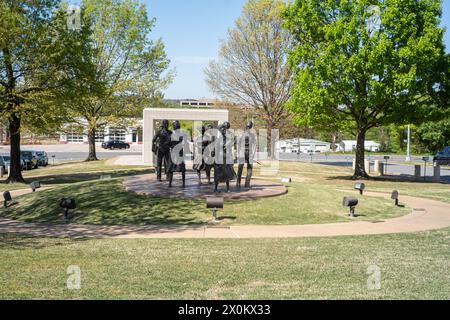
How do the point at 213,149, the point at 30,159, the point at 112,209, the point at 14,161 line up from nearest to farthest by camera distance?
the point at 112,209
the point at 213,149
the point at 14,161
the point at 30,159

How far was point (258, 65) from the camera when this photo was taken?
41375mm

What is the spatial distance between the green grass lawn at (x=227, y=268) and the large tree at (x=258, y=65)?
3211 centimetres

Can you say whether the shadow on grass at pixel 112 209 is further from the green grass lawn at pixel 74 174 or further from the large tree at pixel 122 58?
the large tree at pixel 122 58

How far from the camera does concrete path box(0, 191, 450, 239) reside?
11062mm

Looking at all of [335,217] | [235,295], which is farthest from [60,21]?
[235,295]

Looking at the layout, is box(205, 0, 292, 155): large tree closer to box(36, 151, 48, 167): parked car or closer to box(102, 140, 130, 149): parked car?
box(36, 151, 48, 167): parked car

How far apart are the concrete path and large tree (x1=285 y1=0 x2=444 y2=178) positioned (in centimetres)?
1310

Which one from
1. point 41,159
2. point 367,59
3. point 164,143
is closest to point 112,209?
point 164,143

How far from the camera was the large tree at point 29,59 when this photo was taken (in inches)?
901

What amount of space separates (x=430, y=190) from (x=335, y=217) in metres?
12.1

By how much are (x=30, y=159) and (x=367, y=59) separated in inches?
1098

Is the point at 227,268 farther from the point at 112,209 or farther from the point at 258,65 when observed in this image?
the point at 258,65

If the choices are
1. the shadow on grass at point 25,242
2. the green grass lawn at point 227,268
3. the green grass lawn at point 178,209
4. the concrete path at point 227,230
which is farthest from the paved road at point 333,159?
the shadow on grass at point 25,242

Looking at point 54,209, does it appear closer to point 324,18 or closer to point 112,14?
Result: point 324,18
